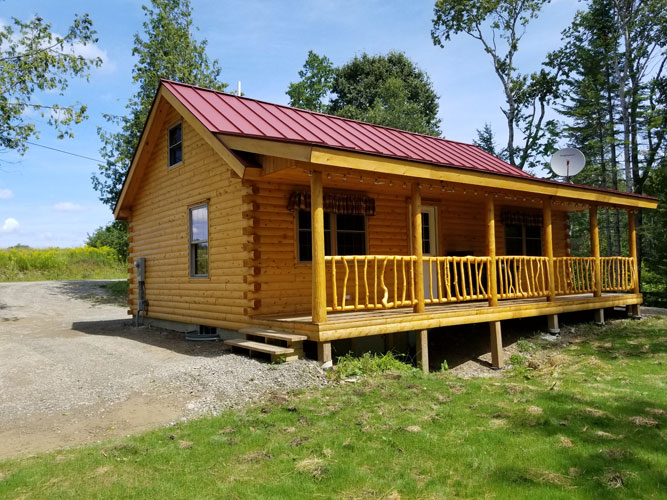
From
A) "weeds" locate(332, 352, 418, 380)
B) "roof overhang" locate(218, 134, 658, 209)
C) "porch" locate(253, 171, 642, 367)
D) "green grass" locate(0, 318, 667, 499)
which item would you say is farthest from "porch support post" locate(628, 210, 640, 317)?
"weeds" locate(332, 352, 418, 380)

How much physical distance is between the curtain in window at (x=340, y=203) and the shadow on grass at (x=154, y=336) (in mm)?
3023

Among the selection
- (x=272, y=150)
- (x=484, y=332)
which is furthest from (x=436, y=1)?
(x=272, y=150)

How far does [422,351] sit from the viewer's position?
828cm

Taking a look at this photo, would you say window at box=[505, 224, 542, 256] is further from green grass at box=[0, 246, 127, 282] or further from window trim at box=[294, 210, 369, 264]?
green grass at box=[0, 246, 127, 282]

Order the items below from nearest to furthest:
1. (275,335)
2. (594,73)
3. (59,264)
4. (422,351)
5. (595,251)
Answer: (275,335), (422,351), (595,251), (594,73), (59,264)

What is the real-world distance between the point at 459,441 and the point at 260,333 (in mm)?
3998

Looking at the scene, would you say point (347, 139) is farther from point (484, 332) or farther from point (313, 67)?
point (313, 67)

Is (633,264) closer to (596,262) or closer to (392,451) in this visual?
(596,262)

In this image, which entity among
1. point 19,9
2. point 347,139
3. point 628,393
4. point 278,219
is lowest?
point 628,393

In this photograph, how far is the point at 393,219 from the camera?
1133cm

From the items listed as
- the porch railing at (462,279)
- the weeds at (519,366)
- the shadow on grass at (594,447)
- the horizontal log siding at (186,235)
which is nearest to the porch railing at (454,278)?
the porch railing at (462,279)

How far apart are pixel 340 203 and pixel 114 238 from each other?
27.7 meters

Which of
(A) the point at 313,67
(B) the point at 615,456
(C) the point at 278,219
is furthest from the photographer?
(A) the point at 313,67

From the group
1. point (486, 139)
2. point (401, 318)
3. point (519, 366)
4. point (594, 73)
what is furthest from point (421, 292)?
point (486, 139)
